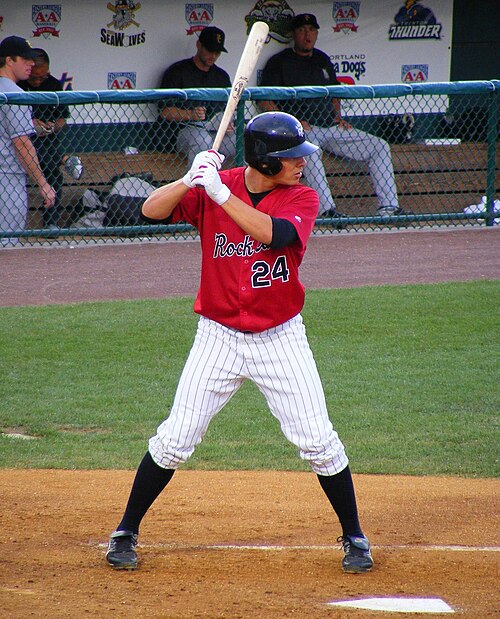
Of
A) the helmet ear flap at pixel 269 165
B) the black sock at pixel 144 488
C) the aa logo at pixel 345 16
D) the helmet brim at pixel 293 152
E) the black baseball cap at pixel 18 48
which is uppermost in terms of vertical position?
the helmet brim at pixel 293 152

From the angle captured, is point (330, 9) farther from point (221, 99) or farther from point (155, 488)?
point (155, 488)

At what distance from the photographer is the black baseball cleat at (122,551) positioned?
370 centimetres

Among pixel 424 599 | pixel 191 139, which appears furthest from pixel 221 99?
pixel 424 599

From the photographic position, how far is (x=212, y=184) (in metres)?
3.43

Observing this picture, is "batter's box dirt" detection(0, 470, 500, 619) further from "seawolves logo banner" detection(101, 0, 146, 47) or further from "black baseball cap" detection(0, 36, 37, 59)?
"seawolves logo banner" detection(101, 0, 146, 47)

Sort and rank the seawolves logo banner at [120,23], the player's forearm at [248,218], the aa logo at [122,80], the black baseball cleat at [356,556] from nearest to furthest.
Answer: the player's forearm at [248,218], the black baseball cleat at [356,556], the seawolves logo banner at [120,23], the aa logo at [122,80]

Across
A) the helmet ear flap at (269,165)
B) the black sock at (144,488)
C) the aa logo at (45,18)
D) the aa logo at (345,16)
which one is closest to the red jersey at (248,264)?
Result: the helmet ear flap at (269,165)

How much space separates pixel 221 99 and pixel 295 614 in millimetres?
7186

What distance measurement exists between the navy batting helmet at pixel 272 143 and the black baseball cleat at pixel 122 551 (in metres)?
1.49

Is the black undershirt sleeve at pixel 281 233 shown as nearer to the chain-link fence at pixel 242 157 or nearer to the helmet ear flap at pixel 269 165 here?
the helmet ear flap at pixel 269 165

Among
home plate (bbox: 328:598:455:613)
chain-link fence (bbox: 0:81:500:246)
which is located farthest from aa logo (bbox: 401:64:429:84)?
home plate (bbox: 328:598:455:613)

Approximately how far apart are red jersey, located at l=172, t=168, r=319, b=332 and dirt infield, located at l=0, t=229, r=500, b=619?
3.14 ft

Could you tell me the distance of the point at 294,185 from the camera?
148 inches

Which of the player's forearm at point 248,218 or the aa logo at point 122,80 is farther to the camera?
the aa logo at point 122,80
